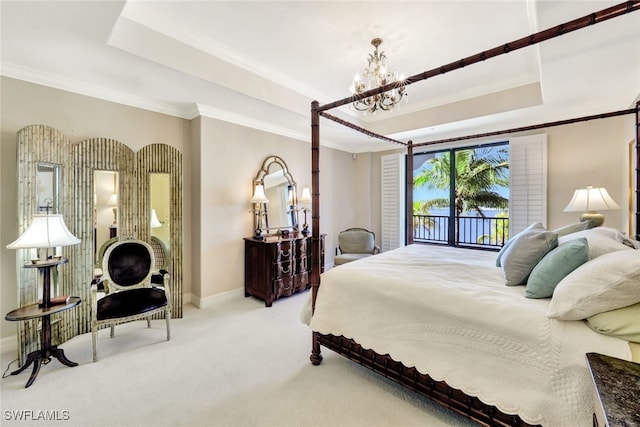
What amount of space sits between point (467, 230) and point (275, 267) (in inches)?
173

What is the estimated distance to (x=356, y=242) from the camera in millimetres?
4809

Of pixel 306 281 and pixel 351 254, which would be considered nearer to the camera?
pixel 306 281

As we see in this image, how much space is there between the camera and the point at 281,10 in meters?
2.16

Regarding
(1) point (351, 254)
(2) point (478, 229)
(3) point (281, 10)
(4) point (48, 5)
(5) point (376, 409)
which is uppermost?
(3) point (281, 10)

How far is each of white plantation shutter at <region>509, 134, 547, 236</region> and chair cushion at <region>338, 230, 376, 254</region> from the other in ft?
6.99

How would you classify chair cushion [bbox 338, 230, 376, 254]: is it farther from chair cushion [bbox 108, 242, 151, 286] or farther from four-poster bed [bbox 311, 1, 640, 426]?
chair cushion [bbox 108, 242, 151, 286]

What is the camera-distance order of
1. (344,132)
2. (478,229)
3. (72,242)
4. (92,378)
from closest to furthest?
(92,378), (72,242), (344,132), (478,229)

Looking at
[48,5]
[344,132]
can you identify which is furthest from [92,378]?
[344,132]

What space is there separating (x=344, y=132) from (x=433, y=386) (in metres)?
3.73

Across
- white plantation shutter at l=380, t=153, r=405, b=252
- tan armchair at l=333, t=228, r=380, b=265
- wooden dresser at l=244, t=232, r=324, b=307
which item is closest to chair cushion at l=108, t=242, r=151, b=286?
wooden dresser at l=244, t=232, r=324, b=307

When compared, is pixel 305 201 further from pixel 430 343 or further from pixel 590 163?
pixel 590 163

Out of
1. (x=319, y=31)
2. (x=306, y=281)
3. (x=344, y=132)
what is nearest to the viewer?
(x=319, y=31)

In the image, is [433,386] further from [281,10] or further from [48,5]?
[48,5]

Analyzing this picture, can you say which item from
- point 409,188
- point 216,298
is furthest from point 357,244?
point 216,298
